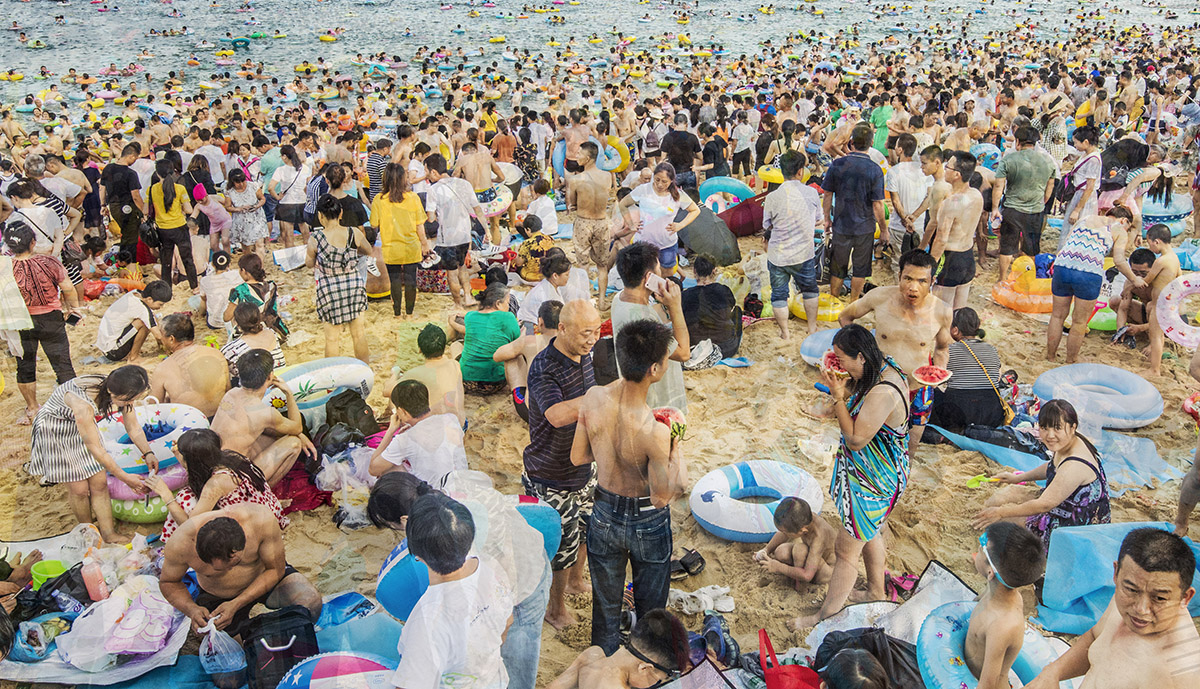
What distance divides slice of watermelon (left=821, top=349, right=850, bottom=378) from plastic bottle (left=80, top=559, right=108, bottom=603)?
Result: 335cm

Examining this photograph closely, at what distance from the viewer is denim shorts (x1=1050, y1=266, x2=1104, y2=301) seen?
5.88m

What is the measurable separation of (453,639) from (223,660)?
149 centimetres

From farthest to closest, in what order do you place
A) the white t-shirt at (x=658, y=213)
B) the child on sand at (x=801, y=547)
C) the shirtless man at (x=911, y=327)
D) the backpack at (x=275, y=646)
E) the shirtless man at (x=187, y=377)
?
the white t-shirt at (x=658, y=213)
the shirtless man at (x=187, y=377)
the shirtless man at (x=911, y=327)
the child on sand at (x=801, y=547)
the backpack at (x=275, y=646)

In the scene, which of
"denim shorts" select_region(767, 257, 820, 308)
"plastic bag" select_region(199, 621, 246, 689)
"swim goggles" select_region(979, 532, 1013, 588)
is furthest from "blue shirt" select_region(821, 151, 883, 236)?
"plastic bag" select_region(199, 621, 246, 689)

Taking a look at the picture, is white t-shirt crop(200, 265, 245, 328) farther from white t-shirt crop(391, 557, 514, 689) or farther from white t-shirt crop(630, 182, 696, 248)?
white t-shirt crop(391, 557, 514, 689)

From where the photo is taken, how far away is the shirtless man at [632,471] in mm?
2994

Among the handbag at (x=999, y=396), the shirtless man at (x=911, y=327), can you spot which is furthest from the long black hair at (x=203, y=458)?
the handbag at (x=999, y=396)

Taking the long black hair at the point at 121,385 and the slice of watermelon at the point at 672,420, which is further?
the long black hair at the point at 121,385

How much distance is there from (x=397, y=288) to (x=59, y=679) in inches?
170

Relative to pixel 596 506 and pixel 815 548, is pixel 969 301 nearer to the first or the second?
pixel 815 548

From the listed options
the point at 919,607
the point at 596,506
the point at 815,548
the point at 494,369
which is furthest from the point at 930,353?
the point at 494,369

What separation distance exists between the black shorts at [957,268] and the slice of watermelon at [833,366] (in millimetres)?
3345

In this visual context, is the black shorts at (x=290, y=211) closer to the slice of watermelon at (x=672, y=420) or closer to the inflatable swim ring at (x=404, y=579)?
the inflatable swim ring at (x=404, y=579)

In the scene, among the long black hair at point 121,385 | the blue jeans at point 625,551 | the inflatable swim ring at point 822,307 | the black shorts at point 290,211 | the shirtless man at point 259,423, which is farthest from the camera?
the black shorts at point 290,211
